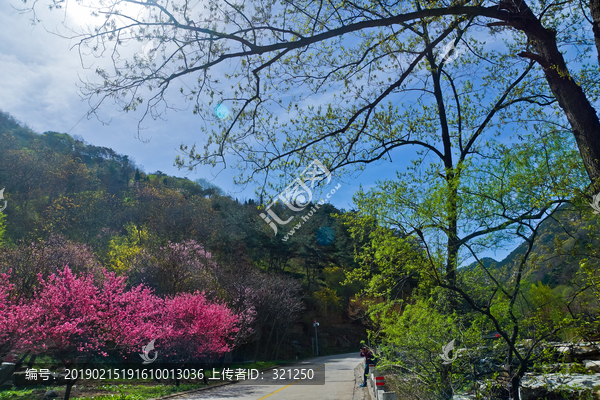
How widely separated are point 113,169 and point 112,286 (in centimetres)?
6298

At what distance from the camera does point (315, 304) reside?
40469mm

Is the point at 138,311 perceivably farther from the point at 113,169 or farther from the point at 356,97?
the point at 113,169

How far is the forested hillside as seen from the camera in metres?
23.5

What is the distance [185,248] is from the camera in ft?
83.8

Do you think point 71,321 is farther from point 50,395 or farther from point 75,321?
point 50,395

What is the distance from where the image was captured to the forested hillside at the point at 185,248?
23531 millimetres

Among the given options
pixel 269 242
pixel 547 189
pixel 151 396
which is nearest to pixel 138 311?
pixel 151 396
